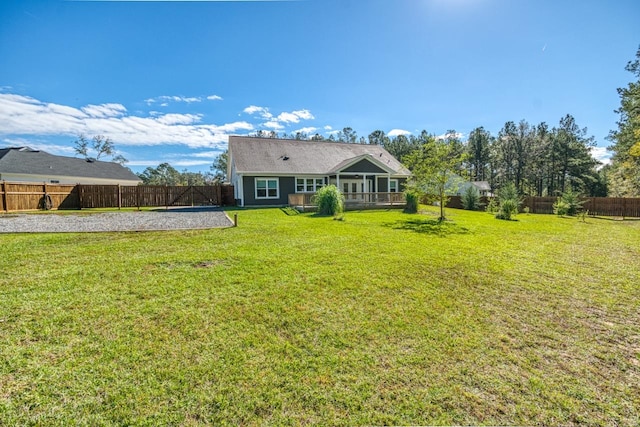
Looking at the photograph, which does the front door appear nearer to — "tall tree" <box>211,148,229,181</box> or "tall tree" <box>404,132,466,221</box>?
"tall tree" <box>404,132,466,221</box>

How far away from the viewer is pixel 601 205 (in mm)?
21094

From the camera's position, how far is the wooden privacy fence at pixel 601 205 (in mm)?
20156

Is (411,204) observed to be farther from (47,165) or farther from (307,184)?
(47,165)

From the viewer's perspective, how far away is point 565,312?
3777mm

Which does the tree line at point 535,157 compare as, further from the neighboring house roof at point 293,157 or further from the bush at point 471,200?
the neighboring house roof at point 293,157

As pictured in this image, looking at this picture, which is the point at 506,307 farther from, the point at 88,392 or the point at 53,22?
the point at 53,22

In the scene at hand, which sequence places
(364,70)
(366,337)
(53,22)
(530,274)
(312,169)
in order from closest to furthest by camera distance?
(366,337)
(530,274)
(53,22)
(364,70)
(312,169)

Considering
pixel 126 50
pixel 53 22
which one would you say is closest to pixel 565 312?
pixel 53 22

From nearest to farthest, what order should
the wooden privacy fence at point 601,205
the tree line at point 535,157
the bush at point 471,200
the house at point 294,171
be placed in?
the wooden privacy fence at point 601,205 → the house at point 294,171 → the bush at point 471,200 → the tree line at point 535,157

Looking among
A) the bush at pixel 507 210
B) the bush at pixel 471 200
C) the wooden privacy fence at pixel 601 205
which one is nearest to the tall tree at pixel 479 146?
the wooden privacy fence at pixel 601 205

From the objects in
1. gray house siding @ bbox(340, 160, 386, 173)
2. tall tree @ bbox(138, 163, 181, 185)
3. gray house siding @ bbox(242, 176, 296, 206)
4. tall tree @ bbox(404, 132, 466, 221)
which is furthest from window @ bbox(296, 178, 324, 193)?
tall tree @ bbox(138, 163, 181, 185)

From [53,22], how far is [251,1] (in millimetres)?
6725

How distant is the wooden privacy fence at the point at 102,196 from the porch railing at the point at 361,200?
7287 millimetres

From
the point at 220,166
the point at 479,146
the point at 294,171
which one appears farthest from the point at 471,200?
the point at 220,166
